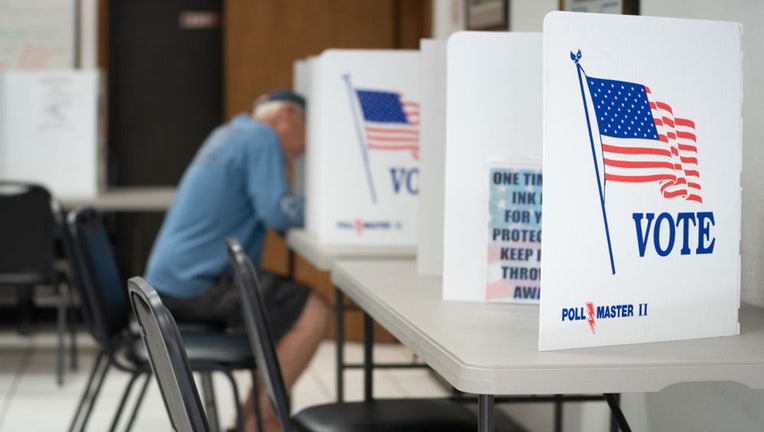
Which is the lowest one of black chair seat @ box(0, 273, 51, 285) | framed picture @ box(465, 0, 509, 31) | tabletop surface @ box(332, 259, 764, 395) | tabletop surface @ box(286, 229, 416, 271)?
black chair seat @ box(0, 273, 51, 285)

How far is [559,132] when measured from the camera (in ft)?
4.79

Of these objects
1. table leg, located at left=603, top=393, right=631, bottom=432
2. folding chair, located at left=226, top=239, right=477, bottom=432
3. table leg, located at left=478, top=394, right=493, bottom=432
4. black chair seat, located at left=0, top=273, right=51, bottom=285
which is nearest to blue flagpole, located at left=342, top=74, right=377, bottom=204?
folding chair, located at left=226, top=239, right=477, bottom=432

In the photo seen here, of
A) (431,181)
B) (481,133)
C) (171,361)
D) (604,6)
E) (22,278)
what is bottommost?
(22,278)

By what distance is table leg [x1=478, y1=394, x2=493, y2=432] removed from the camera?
141 centimetres

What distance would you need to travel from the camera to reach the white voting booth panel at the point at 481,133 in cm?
195

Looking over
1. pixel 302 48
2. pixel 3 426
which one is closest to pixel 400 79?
pixel 3 426

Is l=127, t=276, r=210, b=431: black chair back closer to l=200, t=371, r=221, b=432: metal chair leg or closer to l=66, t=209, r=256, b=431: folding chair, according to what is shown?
l=66, t=209, r=256, b=431: folding chair

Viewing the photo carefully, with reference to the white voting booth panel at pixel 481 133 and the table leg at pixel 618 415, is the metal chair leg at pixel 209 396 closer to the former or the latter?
the white voting booth panel at pixel 481 133

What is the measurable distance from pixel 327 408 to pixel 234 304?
3.86 ft

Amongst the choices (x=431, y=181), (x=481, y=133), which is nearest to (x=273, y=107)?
(x=431, y=181)

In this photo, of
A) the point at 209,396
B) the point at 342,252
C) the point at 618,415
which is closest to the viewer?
the point at 618,415

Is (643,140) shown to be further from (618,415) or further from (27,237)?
(27,237)

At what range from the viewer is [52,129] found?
520 cm

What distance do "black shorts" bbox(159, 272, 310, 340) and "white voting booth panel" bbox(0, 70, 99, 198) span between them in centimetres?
193
